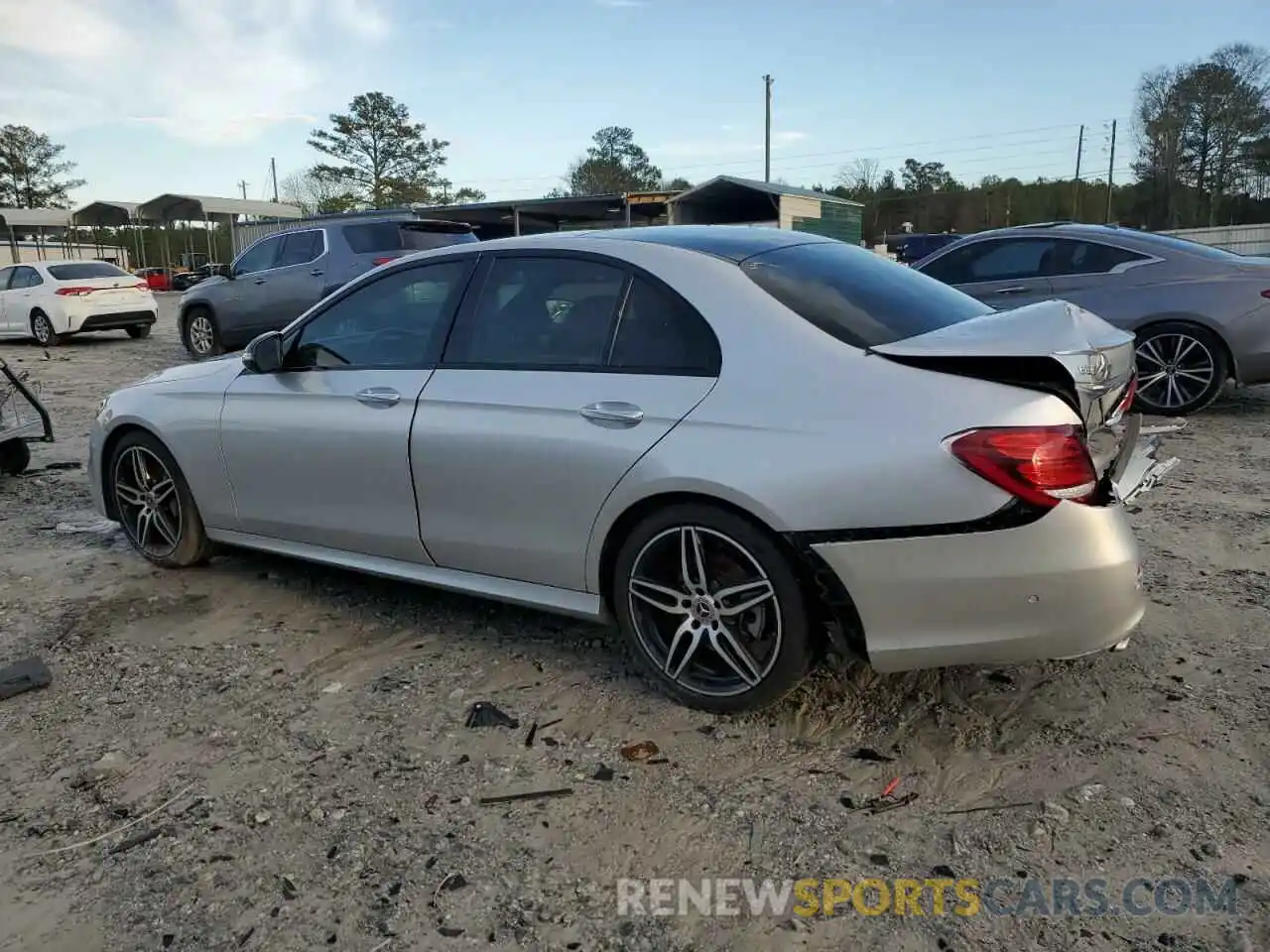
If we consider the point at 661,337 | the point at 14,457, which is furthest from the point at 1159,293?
the point at 14,457

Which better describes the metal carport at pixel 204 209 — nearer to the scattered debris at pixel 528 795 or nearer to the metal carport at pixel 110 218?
the metal carport at pixel 110 218

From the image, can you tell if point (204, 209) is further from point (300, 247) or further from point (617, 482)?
point (617, 482)

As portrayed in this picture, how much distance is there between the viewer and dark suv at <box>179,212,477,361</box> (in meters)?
12.9

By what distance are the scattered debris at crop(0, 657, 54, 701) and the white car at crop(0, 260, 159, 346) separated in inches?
590

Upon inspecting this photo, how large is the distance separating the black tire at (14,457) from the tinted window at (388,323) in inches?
155

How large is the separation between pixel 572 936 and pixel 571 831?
0.41 metres

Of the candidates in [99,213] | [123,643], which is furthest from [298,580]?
[99,213]

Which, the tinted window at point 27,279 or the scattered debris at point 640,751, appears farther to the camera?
the tinted window at point 27,279

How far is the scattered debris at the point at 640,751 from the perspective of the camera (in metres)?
3.00

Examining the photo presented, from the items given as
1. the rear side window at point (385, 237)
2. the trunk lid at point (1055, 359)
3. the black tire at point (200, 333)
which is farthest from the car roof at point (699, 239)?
the black tire at point (200, 333)

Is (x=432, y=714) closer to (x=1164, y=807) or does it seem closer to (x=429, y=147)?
(x=1164, y=807)

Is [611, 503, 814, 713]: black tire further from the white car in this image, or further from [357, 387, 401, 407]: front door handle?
the white car

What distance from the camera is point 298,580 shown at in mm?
4668

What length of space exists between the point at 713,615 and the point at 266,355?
7.61 ft
